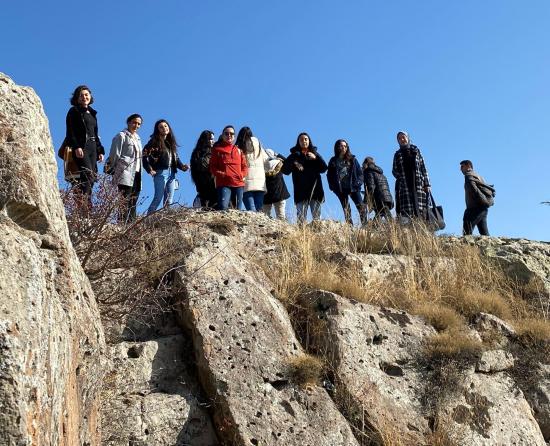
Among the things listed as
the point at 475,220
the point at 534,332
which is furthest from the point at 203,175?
the point at 534,332

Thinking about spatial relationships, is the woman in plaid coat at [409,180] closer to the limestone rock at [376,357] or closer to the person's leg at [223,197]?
the person's leg at [223,197]

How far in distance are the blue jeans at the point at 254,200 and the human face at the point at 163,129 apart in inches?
58.1

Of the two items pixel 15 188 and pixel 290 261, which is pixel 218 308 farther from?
pixel 15 188

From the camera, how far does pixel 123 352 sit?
5.61 meters

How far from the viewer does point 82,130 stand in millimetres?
8164

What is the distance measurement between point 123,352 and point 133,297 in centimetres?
62

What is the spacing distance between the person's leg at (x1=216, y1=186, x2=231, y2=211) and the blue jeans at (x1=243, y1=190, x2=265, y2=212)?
2.52ft

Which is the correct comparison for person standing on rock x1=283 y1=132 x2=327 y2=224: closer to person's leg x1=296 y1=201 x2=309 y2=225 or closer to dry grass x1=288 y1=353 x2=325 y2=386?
person's leg x1=296 y1=201 x2=309 y2=225

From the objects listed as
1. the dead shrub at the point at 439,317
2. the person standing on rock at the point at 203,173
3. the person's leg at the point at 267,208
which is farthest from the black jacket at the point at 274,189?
the dead shrub at the point at 439,317

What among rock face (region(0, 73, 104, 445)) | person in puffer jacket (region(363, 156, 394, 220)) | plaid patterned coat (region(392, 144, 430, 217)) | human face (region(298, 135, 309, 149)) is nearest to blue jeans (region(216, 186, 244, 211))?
human face (region(298, 135, 309, 149))

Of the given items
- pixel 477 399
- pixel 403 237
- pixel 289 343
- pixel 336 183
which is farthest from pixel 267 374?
pixel 336 183

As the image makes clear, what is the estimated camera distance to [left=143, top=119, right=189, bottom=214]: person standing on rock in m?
9.14

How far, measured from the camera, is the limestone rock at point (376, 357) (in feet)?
19.0

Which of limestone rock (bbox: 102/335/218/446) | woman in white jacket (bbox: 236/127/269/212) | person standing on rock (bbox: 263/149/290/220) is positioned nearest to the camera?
limestone rock (bbox: 102/335/218/446)
